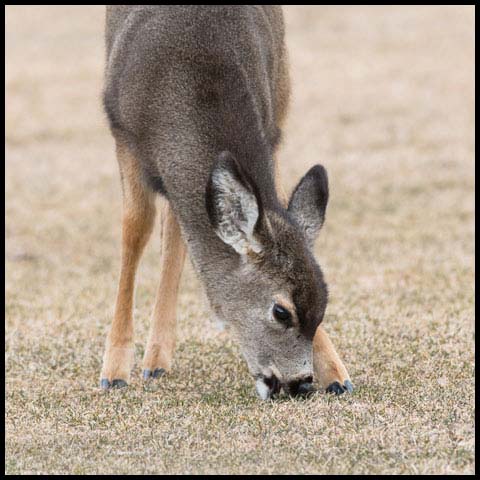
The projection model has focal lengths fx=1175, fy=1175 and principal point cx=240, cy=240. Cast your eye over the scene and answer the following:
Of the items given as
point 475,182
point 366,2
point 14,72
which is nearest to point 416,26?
point 366,2

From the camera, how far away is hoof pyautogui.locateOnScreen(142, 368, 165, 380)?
799cm

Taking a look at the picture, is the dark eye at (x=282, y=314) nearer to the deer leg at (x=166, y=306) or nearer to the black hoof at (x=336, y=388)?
the black hoof at (x=336, y=388)

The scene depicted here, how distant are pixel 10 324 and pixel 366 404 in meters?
3.76

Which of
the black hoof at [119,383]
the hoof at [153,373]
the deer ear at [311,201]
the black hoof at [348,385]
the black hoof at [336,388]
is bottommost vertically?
the hoof at [153,373]

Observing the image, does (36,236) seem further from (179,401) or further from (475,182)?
(179,401)

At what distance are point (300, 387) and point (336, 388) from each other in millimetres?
627

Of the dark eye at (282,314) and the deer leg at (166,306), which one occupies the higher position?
the dark eye at (282,314)

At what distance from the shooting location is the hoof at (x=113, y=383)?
7.68 m

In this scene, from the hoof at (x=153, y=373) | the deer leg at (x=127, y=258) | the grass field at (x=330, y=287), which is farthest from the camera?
the hoof at (x=153, y=373)

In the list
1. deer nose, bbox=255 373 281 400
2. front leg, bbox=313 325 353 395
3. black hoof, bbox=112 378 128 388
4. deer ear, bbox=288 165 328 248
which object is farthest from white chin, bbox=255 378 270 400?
black hoof, bbox=112 378 128 388

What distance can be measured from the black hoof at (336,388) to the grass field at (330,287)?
0.57ft

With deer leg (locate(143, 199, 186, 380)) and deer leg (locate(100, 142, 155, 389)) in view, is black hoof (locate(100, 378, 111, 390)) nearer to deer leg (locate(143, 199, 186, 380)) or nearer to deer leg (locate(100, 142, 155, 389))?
deer leg (locate(100, 142, 155, 389))

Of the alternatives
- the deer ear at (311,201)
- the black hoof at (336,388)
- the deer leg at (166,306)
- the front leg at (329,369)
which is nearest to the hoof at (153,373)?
the deer leg at (166,306)

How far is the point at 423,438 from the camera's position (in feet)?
19.1
